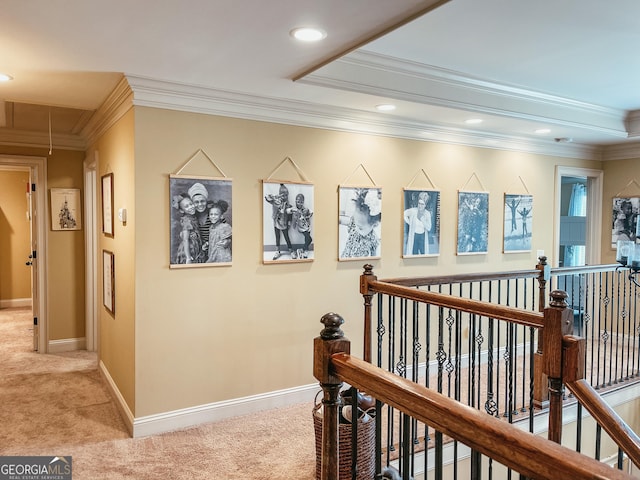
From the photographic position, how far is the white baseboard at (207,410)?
3.27 metres

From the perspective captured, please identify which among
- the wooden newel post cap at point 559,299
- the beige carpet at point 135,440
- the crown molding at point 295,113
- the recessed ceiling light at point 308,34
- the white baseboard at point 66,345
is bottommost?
the beige carpet at point 135,440

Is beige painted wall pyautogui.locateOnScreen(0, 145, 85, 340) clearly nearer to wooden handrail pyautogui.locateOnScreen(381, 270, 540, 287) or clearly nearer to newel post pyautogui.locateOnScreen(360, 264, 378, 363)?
newel post pyautogui.locateOnScreen(360, 264, 378, 363)

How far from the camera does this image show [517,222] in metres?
5.20

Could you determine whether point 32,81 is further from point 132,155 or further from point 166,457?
point 166,457

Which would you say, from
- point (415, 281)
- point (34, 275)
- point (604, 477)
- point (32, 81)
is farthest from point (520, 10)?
point (34, 275)

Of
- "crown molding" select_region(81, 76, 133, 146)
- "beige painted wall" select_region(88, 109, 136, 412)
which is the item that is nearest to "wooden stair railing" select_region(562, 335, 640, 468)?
"beige painted wall" select_region(88, 109, 136, 412)

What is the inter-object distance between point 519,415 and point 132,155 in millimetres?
3336

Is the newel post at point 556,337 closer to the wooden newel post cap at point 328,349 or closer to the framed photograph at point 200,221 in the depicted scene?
the wooden newel post cap at point 328,349

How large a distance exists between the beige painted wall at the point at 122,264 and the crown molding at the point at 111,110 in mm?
67

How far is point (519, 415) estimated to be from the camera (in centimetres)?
339

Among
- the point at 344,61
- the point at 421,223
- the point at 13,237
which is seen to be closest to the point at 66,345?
the point at 13,237

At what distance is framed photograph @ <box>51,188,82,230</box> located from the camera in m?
5.31

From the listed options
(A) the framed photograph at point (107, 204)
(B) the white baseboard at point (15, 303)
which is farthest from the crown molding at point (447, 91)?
(B) the white baseboard at point (15, 303)

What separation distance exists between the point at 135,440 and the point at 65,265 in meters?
2.99
